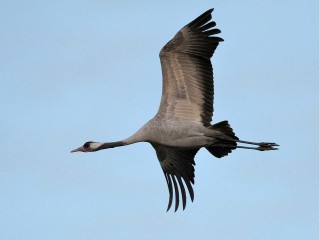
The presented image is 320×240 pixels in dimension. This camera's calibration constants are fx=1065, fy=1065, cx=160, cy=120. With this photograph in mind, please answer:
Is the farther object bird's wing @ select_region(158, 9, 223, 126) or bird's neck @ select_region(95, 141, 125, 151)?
bird's neck @ select_region(95, 141, 125, 151)

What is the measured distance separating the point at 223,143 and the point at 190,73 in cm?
155

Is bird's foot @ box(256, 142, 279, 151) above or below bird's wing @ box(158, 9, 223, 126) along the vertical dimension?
below

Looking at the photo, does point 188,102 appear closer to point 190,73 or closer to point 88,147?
point 190,73

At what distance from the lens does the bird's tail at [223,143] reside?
831 inches

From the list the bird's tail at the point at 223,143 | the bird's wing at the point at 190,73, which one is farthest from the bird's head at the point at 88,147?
the bird's tail at the point at 223,143

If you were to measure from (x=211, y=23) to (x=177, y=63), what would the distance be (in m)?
1.04

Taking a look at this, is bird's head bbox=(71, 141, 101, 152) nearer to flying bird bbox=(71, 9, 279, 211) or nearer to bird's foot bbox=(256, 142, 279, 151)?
flying bird bbox=(71, 9, 279, 211)

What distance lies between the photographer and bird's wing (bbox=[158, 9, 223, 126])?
20.9 meters

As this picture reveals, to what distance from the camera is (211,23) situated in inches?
823

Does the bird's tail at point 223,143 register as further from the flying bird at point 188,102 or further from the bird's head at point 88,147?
the bird's head at point 88,147

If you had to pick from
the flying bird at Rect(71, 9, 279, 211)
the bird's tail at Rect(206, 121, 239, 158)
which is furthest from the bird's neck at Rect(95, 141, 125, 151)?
the bird's tail at Rect(206, 121, 239, 158)

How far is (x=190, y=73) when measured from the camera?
2125cm

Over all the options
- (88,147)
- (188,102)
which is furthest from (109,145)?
(188,102)

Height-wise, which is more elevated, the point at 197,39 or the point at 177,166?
the point at 197,39
